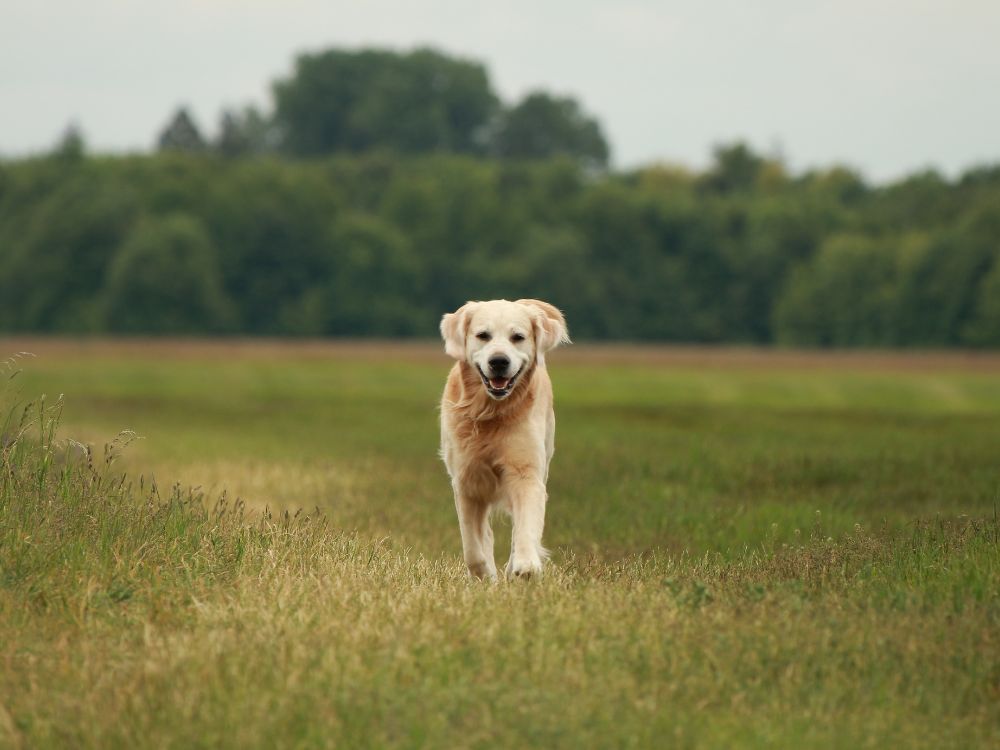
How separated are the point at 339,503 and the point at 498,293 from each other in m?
73.6

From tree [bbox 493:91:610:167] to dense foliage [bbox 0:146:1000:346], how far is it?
25414mm

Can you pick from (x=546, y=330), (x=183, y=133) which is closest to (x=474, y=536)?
(x=546, y=330)

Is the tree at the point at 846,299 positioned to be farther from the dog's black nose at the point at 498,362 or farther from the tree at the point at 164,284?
the dog's black nose at the point at 498,362

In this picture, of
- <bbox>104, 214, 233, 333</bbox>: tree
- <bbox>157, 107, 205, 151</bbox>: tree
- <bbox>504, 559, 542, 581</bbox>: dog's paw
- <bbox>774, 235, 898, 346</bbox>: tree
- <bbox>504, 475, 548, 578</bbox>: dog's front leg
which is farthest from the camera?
<bbox>157, 107, 205, 151</bbox>: tree

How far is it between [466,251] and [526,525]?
271 feet

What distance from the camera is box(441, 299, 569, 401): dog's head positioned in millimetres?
9133

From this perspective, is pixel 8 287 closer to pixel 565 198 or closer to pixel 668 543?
pixel 565 198

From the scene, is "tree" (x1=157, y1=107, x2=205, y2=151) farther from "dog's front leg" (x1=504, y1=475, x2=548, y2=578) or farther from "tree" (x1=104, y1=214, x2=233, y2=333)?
"dog's front leg" (x1=504, y1=475, x2=548, y2=578)

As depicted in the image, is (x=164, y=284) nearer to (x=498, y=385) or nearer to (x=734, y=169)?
(x=734, y=169)

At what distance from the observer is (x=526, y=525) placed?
29.6ft

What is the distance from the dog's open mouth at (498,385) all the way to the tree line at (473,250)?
6408 centimetres

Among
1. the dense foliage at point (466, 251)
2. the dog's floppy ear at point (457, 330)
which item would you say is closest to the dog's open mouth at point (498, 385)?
the dog's floppy ear at point (457, 330)

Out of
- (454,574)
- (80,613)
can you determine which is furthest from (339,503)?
(80,613)

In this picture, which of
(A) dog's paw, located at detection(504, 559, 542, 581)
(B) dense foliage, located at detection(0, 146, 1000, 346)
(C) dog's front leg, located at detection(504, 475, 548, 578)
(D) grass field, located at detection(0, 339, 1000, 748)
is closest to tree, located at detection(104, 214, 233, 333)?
(B) dense foliage, located at detection(0, 146, 1000, 346)
